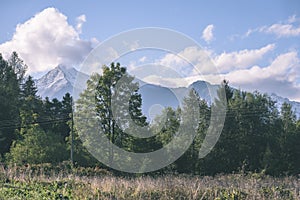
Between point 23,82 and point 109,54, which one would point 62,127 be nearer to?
point 23,82

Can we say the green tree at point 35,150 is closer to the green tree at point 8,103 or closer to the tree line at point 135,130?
the tree line at point 135,130

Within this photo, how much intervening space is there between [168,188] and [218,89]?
30625 mm

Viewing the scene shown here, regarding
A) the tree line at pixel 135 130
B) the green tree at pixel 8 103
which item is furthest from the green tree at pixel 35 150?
the green tree at pixel 8 103

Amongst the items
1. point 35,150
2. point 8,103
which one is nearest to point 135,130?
point 35,150

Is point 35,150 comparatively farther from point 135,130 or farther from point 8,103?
point 8,103

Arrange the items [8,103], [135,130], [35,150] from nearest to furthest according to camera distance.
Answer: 1. [35,150]
2. [135,130]
3. [8,103]

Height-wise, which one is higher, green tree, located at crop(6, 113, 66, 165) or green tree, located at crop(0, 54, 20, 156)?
green tree, located at crop(0, 54, 20, 156)

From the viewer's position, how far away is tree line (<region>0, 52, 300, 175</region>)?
31000 mm

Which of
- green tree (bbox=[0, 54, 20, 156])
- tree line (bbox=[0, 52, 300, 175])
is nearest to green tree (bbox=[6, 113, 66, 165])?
tree line (bbox=[0, 52, 300, 175])

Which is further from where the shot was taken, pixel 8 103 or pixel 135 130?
pixel 8 103

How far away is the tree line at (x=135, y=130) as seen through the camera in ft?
102

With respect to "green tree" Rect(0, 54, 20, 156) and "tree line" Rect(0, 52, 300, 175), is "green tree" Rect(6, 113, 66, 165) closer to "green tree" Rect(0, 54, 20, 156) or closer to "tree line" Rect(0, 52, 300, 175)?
"tree line" Rect(0, 52, 300, 175)

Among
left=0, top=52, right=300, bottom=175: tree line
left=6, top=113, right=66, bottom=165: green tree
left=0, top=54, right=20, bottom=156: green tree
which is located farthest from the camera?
left=0, top=54, right=20, bottom=156: green tree

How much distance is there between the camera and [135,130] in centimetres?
3114
